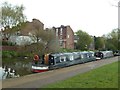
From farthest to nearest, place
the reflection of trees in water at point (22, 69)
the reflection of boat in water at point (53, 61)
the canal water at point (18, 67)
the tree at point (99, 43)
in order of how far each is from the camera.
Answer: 1. the tree at point (99, 43)
2. the reflection of trees in water at point (22, 69)
3. the canal water at point (18, 67)
4. the reflection of boat in water at point (53, 61)

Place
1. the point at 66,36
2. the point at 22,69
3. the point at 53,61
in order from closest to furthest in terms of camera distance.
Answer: the point at 53,61 < the point at 22,69 < the point at 66,36

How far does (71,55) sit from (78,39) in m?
54.1

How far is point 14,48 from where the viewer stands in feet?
202

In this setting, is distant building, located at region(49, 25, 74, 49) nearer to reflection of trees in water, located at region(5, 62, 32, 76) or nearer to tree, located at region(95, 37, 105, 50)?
tree, located at region(95, 37, 105, 50)

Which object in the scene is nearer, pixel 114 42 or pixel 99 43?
pixel 114 42

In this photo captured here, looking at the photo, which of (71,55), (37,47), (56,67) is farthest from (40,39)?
(56,67)

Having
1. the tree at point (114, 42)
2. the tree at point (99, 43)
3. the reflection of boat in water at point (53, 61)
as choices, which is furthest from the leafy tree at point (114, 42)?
the reflection of boat in water at point (53, 61)

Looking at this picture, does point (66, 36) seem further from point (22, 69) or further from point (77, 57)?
point (22, 69)

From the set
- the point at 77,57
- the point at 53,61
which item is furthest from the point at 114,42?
the point at 53,61

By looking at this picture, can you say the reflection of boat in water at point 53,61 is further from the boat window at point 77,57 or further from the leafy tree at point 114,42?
the leafy tree at point 114,42

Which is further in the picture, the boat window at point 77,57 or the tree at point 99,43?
the tree at point 99,43

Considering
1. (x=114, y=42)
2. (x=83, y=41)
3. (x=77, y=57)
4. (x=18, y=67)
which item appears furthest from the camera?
(x=83, y=41)

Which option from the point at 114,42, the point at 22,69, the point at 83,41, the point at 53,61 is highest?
the point at 83,41

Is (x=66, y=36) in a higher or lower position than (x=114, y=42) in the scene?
higher
